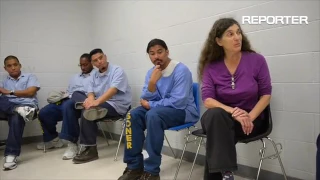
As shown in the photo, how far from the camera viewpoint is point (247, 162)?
86.4 inches

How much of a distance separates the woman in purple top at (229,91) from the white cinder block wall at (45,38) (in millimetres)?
2723

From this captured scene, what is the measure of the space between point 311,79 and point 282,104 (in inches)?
10.8

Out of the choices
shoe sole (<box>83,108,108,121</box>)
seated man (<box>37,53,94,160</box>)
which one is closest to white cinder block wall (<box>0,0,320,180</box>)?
seated man (<box>37,53,94,160</box>)

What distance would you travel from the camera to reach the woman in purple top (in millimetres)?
1419

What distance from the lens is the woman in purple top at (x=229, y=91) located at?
142cm

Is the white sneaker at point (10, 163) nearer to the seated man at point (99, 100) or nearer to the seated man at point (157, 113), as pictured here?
the seated man at point (99, 100)

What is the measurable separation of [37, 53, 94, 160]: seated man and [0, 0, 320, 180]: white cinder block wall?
0.50 metres

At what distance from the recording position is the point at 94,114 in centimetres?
269

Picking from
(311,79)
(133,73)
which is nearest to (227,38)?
(311,79)

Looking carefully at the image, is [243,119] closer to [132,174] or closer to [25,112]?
[132,174]

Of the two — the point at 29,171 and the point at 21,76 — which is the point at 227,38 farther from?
the point at 21,76

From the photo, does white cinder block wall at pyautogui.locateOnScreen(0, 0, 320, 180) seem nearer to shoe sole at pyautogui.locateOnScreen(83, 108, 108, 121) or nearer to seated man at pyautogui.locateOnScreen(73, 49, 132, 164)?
seated man at pyautogui.locateOnScreen(73, 49, 132, 164)

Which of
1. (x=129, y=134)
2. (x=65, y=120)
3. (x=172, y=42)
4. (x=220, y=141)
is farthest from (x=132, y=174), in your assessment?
(x=172, y=42)

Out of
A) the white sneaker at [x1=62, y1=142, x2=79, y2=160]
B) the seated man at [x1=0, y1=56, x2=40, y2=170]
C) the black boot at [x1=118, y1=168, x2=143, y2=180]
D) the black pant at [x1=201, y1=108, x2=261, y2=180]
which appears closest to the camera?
the black pant at [x1=201, y1=108, x2=261, y2=180]
